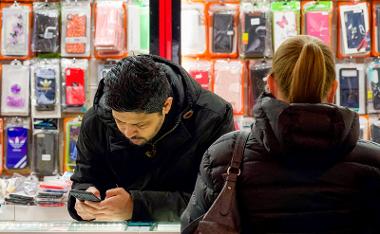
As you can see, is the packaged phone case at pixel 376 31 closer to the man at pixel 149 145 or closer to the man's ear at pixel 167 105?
the man at pixel 149 145

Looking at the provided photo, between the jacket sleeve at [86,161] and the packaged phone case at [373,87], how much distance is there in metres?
3.01

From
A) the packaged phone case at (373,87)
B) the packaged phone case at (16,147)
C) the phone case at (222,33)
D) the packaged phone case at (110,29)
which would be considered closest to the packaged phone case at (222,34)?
the phone case at (222,33)

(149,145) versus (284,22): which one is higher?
(284,22)

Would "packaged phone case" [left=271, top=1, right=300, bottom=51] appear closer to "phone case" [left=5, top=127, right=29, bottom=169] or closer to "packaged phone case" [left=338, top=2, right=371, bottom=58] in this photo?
"packaged phone case" [left=338, top=2, right=371, bottom=58]

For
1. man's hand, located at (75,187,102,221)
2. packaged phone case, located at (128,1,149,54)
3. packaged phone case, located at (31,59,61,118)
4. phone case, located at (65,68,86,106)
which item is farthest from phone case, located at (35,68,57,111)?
man's hand, located at (75,187,102,221)

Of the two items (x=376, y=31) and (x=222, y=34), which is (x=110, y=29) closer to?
(x=222, y=34)

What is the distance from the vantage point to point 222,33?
4.62 m

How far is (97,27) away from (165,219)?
2766 millimetres

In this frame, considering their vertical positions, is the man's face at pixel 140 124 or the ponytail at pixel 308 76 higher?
the ponytail at pixel 308 76

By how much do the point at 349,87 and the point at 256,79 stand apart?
76 cm

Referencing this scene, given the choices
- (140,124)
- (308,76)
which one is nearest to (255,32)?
(140,124)

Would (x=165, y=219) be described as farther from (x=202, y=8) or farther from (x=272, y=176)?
(x=202, y=8)

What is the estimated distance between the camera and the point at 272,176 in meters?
1.43

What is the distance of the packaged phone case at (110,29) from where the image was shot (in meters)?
4.49
